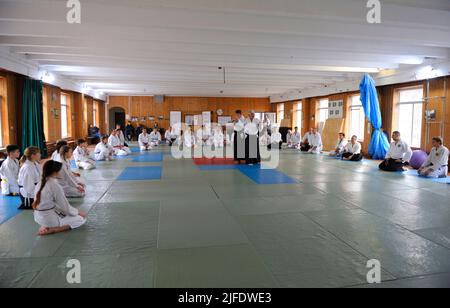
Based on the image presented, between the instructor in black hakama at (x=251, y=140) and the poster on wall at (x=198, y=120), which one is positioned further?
the poster on wall at (x=198, y=120)

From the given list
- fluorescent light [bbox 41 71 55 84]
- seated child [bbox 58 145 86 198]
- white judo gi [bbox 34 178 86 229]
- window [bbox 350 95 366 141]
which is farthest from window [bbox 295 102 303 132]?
white judo gi [bbox 34 178 86 229]

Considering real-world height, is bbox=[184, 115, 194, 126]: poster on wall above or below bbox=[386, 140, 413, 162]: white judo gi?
above

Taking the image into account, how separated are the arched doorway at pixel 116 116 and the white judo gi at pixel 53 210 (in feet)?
49.4

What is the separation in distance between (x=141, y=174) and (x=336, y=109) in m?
7.98

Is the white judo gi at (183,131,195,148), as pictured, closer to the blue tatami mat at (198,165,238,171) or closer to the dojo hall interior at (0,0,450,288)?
the dojo hall interior at (0,0,450,288)

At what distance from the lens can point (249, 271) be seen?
7.66 ft

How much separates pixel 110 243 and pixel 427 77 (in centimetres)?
824

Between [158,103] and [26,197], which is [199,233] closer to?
[26,197]

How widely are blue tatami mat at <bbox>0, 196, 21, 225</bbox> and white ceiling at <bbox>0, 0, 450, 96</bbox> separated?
2635 millimetres

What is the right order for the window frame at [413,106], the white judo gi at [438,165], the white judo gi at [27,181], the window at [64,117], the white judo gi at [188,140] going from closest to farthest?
the white judo gi at [27,181], the white judo gi at [438,165], the window frame at [413,106], the window at [64,117], the white judo gi at [188,140]

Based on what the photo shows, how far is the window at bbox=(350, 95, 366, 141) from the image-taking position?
1070cm

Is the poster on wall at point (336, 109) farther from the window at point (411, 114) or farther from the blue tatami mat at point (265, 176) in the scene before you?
the blue tatami mat at point (265, 176)

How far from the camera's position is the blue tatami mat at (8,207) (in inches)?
146

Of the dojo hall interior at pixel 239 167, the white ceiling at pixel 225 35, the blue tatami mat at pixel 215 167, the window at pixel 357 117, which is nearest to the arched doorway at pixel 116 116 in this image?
the dojo hall interior at pixel 239 167
